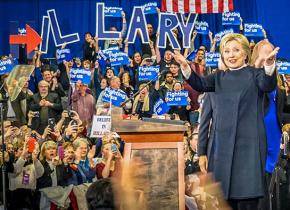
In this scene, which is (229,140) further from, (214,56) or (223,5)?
(223,5)

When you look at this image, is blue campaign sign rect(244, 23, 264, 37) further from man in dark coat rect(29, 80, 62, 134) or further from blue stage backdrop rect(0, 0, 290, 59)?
man in dark coat rect(29, 80, 62, 134)

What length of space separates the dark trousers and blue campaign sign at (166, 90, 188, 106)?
17.6ft

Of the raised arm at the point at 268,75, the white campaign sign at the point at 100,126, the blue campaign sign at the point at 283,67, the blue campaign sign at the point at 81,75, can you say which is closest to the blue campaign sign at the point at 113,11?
the blue campaign sign at the point at 81,75

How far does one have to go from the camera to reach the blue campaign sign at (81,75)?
9.23m

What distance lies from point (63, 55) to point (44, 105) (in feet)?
4.21

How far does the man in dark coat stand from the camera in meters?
9.30

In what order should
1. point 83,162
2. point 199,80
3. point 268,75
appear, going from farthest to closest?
point 83,162
point 199,80
point 268,75

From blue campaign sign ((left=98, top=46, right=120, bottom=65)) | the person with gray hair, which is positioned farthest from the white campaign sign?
blue campaign sign ((left=98, top=46, right=120, bottom=65))

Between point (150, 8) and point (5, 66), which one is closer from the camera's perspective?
point (5, 66)

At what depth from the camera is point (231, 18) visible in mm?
10828

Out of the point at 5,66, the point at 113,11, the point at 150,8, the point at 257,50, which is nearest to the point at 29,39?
the point at 5,66

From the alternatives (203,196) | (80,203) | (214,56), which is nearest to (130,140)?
(203,196)

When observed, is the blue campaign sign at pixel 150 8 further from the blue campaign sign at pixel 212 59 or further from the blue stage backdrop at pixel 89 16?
the blue campaign sign at pixel 212 59

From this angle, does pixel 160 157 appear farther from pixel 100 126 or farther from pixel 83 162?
pixel 100 126
